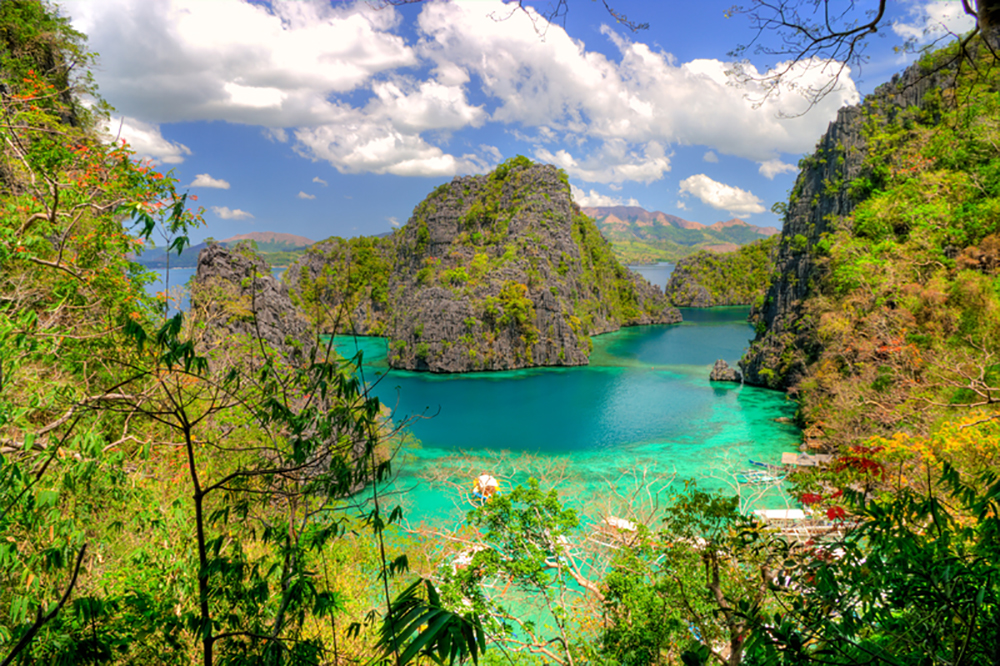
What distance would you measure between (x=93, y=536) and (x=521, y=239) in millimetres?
51239

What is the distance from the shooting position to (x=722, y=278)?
9831cm

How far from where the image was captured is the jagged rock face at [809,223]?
3022 cm

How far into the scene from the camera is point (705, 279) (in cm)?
9844

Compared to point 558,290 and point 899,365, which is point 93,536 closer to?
point 899,365

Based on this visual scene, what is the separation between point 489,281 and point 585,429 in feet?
73.7

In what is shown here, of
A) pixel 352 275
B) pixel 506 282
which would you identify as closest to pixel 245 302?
pixel 506 282

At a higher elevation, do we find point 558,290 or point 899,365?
point 558,290

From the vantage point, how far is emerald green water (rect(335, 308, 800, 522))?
20.2m

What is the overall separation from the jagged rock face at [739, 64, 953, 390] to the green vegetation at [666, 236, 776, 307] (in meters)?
61.7

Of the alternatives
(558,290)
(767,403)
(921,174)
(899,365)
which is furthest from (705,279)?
(899,365)

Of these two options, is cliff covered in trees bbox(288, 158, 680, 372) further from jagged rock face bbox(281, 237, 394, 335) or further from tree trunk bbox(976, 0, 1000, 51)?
tree trunk bbox(976, 0, 1000, 51)

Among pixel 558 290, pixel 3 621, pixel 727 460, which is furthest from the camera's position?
pixel 558 290

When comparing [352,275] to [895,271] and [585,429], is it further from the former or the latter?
[895,271]

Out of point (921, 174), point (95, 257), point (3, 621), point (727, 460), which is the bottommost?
point (727, 460)
